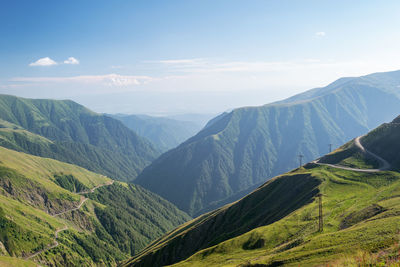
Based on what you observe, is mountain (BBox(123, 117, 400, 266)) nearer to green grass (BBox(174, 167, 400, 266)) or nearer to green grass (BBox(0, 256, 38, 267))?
green grass (BBox(174, 167, 400, 266))

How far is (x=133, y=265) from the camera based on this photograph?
510 feet

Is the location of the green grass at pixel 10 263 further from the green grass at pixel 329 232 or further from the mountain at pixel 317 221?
the green grass at pixel 329 232

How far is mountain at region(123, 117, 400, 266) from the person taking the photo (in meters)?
51.3

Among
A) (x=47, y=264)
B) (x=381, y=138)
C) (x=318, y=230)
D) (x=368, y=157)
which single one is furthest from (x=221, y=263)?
(x=47, y=264)

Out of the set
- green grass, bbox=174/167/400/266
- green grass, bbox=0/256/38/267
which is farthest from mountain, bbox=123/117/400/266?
green grass, bbox=0/256/38/267

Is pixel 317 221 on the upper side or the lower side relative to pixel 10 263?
upper

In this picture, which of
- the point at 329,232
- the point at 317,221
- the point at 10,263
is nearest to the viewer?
the point at 329,232

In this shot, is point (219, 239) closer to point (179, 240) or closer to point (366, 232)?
point (179, 240)

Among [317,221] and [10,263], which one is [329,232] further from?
[10,263]

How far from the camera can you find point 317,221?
8006cm

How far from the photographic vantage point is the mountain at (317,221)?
5134 centimetres

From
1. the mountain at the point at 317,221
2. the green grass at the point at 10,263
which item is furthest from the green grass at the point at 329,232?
the green grass at the point at 10,263

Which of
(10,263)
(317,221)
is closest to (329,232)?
(317,221)

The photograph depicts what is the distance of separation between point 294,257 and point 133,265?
415ft
